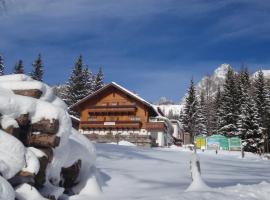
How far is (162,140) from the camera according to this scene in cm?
5103

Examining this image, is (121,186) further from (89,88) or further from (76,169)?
(89,88)

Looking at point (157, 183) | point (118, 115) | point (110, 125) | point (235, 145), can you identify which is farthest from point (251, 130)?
point (157, 183)

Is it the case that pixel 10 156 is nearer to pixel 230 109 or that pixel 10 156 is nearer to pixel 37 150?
pixel 37 150

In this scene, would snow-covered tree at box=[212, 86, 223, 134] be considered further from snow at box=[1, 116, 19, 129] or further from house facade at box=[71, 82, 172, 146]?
snow at box=[1, 116, 19, 129]

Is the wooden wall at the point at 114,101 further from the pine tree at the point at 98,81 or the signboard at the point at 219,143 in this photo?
the pine tree at the point at 98,81

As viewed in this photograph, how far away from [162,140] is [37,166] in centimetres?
4232

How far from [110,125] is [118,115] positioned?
182 centimetres

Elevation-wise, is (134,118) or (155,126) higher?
(134,118)

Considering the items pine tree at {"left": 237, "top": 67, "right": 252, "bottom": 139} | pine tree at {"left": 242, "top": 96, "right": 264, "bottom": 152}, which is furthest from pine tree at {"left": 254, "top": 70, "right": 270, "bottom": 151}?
pine tree at {"left": 242, "top": 96, "right": 264, "bottom": 152}

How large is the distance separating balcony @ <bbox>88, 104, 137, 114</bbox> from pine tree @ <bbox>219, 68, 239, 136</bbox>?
17.4m

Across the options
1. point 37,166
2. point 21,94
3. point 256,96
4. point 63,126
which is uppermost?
point 256,96

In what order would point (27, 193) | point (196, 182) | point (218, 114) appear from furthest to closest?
1. point (218, 114)
2. point (196, 182)
3. point (27, 193)

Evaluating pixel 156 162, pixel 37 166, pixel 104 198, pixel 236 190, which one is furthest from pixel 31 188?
pixel 156 162

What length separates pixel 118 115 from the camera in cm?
5134
